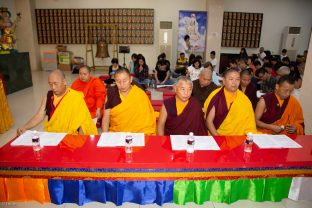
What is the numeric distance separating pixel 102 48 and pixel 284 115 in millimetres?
9974

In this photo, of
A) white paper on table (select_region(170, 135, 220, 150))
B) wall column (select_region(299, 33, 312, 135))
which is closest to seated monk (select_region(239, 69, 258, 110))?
wall column (select_region(299, 33, 312, 135))

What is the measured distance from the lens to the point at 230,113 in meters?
3.08

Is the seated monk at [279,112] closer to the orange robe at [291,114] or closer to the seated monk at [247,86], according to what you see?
the orange robe at [291,114]

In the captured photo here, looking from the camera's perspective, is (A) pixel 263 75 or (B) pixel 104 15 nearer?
(A) pixel 263 75

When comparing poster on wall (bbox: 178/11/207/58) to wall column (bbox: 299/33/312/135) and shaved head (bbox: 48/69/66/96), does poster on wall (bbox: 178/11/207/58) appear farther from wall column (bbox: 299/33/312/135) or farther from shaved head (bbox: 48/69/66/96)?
shaved head (bbox: 48/69/66/96)

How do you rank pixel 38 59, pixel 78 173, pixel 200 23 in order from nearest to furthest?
pixel 78 173, pixel 200 23, pixel 38 59

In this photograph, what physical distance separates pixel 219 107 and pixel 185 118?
1.61 ft

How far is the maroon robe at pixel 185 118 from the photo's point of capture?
9.67ft

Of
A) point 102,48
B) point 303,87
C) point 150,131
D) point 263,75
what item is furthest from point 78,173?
point 102,48

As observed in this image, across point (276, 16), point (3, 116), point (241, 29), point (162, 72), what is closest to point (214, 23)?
point (241, 29)

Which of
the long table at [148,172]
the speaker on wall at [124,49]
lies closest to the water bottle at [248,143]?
the long table at [148,172]

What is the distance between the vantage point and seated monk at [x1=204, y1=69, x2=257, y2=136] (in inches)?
121

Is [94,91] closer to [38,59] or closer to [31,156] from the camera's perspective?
[31,156]

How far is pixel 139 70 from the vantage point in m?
7.98
